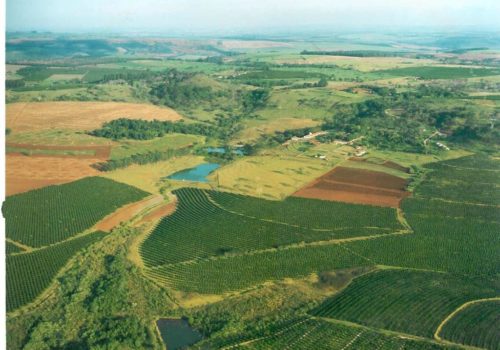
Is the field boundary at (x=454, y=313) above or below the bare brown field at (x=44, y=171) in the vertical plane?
below

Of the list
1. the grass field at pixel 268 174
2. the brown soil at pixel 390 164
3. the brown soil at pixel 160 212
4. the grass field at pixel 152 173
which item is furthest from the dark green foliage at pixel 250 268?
the brown soil at pixel 390 164

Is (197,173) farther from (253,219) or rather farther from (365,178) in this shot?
(365,178)

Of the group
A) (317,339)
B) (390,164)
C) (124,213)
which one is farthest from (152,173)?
(317,339)

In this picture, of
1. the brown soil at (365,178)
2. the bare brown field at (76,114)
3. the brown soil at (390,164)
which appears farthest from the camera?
the bare brown field at (76,114)

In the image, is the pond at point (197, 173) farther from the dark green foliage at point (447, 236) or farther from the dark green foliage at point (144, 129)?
the dark green foliage at point (447, 236)

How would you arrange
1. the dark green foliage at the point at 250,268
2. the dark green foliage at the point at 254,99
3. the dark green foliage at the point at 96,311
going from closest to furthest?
the dark green foliage at the point at 96,311 → the dark green foliage at the point at 250,268 → the dark green foliage at the point at 254,99

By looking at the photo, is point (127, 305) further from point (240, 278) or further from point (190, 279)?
point (240, 278)

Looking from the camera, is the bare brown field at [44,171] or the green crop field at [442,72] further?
the green crop field at [442,72]

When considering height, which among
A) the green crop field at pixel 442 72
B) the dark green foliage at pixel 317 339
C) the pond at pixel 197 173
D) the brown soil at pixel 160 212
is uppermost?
the green crop field at pixel 442 72
